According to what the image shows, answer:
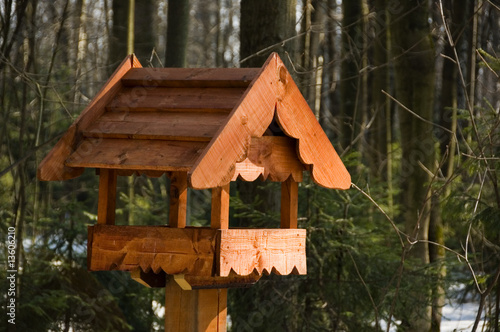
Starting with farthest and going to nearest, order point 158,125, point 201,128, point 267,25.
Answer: point 267,25 < point 158,125 < point 201,128

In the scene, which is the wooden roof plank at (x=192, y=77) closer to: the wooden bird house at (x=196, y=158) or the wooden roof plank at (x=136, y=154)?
the wooden bird house at (x=196, y=158)

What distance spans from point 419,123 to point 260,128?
4171 millimetres

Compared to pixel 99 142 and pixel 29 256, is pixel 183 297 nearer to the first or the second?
pixel 99 142

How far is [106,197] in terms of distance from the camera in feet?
9.93

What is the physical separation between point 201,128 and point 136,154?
287 millimetres

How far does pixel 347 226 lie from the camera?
5434mm

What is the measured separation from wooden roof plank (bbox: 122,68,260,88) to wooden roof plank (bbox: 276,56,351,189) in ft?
0.53

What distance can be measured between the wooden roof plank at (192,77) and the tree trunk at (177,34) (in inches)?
163

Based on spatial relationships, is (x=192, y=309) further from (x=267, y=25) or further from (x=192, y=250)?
(x=267, y=25)

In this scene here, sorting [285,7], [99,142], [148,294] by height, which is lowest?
[148,294]

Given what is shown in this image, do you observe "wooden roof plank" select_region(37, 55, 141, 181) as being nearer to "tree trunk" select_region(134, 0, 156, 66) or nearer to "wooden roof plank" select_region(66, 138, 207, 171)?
"wooden roof plank" select_region(66, 138, 207, 171)

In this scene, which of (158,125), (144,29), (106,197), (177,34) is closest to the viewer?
(158,125)

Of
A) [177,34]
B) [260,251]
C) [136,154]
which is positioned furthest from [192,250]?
[177,34]

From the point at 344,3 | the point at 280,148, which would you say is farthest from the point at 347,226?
the point at 344,3
